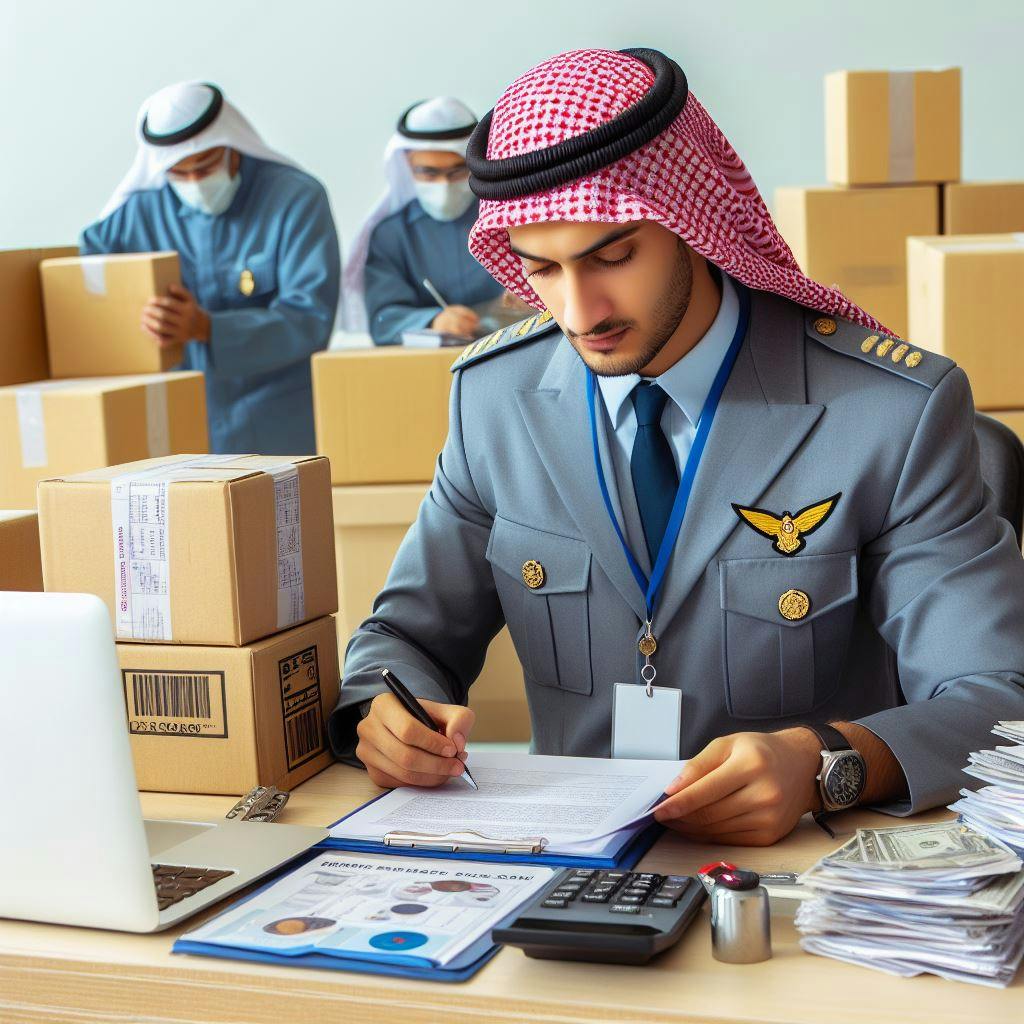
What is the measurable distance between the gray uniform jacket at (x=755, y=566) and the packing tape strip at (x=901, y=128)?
274 centimetres

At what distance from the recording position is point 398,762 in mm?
1284

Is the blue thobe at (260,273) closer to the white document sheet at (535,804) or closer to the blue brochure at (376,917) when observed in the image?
the white document sheet at (535,804)

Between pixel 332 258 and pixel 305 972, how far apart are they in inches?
144

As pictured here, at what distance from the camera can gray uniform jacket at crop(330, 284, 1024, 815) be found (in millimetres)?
1377

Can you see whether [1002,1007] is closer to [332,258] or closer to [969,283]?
[969,283]

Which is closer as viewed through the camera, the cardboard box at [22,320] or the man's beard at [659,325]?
the man's beard at [659,325]

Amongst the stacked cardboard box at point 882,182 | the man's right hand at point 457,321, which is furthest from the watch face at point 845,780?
the stacked cardboard box at point 882,182

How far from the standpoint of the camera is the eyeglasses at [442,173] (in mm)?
4520

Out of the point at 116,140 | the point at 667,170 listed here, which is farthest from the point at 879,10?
the point at 667,170

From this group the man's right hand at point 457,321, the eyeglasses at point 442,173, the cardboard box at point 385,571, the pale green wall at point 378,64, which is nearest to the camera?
the cardboard box at point 385,571

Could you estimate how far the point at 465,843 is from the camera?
1115 millimetres

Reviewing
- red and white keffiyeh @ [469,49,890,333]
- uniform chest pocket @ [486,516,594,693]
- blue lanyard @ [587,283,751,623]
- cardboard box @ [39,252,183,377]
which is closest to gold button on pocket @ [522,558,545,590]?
uniform chest pocket @ [486,516,594,693]

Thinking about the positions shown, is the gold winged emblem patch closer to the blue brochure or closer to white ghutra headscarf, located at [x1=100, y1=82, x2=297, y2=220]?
the blue brochure

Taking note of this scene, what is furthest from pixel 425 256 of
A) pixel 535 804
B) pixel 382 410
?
pixel 535 804
